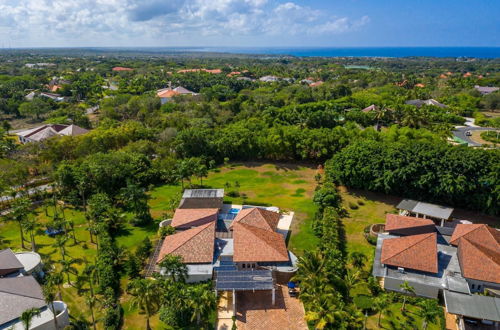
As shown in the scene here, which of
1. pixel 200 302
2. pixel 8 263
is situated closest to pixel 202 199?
pixel 200 302

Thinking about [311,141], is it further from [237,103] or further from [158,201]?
[237,103]

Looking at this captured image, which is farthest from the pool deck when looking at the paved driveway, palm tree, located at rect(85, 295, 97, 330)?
palm tree, located at rect(85, 295, 97, 330)

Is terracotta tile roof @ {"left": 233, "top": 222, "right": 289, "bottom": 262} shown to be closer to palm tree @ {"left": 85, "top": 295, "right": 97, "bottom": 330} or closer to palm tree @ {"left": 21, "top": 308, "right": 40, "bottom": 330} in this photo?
palm tree @ {"left": 85, "top": 295, "right": 97, "bottom": 330}

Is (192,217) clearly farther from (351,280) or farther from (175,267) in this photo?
(351,280)

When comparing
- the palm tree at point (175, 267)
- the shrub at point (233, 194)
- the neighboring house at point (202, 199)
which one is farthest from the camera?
the shrub at point (233, 194)

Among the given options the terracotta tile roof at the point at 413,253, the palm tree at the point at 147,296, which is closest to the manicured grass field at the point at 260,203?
the palm tree at the point at 147,296

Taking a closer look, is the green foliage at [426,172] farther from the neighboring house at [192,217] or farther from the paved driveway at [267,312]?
the paved driveway at [267,312]
